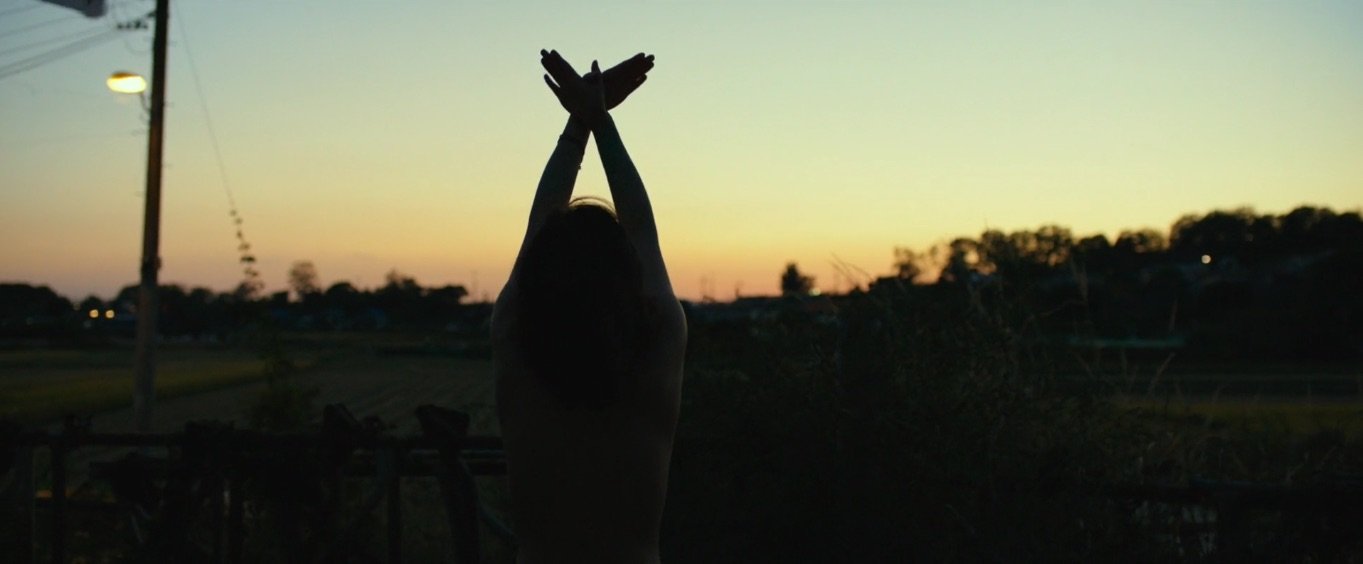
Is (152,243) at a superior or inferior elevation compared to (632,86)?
superior

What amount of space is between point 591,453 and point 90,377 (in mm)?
41386

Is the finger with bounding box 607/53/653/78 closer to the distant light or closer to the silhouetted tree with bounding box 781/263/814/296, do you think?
the silhouetted tree with bounding box 781/263/814/296

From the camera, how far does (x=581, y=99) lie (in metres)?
2.02

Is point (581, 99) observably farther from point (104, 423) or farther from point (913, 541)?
point (104, 423)

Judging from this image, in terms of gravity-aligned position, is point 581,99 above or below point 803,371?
above

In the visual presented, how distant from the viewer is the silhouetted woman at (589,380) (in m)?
1.75

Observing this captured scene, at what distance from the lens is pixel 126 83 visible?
38.8 ft

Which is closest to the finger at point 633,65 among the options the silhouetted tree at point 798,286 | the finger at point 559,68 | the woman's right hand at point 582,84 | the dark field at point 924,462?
the woman's right hand at point 582,84

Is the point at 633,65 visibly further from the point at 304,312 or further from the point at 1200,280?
the point at 1200,280

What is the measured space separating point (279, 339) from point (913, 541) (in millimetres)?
8927

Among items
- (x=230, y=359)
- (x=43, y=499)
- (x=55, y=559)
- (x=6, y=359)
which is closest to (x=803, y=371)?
(x=55, y=559)

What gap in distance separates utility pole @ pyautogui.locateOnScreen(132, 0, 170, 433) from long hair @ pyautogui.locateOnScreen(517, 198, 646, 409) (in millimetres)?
11154

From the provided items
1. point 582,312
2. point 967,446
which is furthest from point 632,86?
point 967,446

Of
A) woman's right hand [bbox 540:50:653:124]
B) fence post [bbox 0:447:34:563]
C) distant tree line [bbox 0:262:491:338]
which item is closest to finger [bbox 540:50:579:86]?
woman's right hand [bbox 540:50:653:124]
